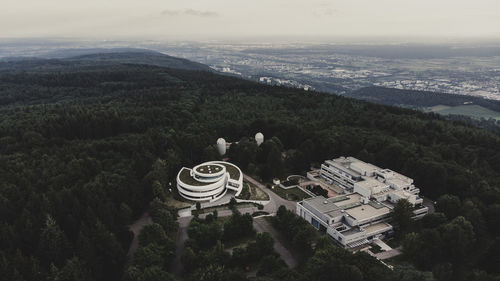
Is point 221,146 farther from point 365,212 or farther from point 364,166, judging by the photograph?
point 365,212

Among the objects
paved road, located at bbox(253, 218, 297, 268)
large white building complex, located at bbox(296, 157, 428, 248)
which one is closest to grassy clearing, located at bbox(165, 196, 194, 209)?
paved road, located at bbox(253, 218, 297, 268)

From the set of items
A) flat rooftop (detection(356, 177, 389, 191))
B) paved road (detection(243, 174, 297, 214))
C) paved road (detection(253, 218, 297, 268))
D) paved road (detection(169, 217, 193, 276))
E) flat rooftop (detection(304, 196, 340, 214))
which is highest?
flat rooftop (detection(356, 177, 389, 191))

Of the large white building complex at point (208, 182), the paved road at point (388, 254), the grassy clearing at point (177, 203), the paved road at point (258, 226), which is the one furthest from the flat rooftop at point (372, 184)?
the grassy clearing at point (177, 203)

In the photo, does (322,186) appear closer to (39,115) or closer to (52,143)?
(52,143)

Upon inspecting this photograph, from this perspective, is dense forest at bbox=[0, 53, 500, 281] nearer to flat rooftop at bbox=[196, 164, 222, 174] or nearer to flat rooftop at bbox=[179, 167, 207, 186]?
flat rooftop at bbox=[179, 167, 207, 186]

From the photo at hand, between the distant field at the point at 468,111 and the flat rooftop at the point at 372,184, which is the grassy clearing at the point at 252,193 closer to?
the flat rooftop at the point at 372,184
